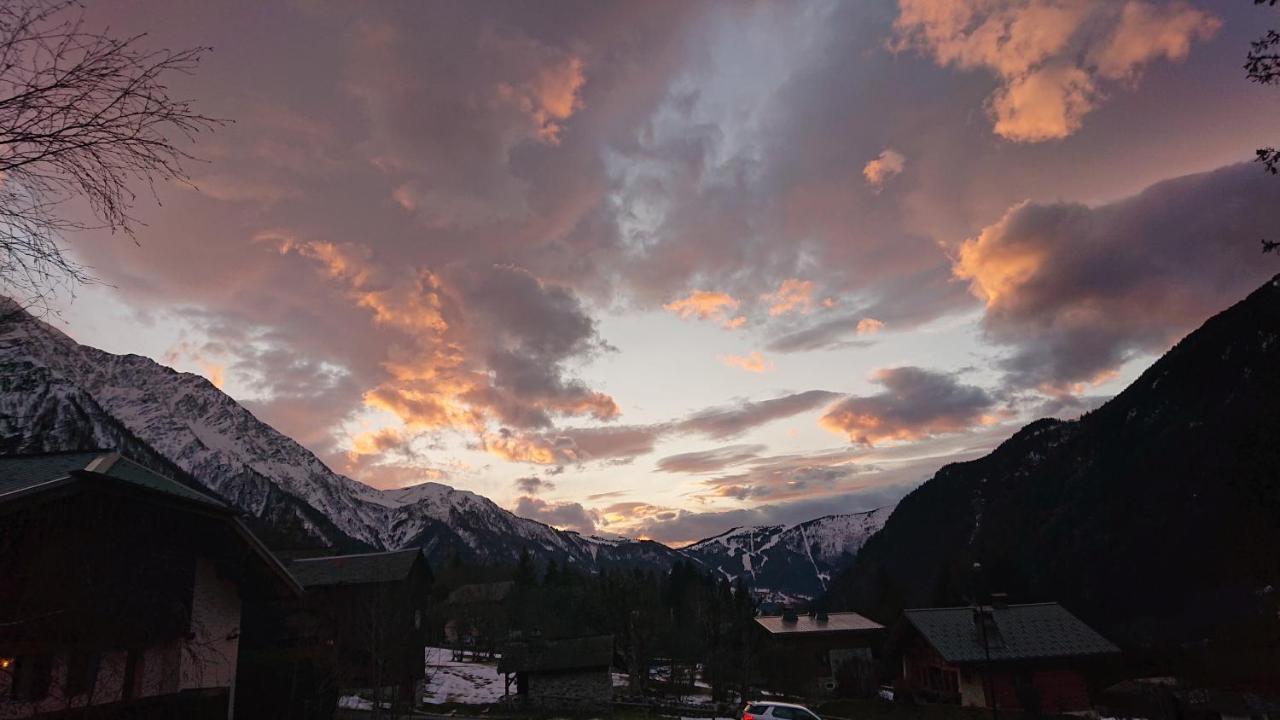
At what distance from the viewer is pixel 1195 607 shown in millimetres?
86750

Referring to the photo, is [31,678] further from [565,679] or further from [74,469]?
[565,679]

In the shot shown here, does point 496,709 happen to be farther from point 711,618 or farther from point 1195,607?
point 1195,607

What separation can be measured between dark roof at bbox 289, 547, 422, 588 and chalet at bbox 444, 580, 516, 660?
112ft

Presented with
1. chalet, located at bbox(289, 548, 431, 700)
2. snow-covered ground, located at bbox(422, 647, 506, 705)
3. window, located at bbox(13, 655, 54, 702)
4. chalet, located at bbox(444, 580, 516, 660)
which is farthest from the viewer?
chalet, located at bbox(444, 580, 516, 660)

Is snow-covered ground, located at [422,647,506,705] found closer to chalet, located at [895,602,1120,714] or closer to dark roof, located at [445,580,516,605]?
dark roof, located at [445,580,516,605]

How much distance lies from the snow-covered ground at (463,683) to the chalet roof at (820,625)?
31.6 m

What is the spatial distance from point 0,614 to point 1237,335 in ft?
566

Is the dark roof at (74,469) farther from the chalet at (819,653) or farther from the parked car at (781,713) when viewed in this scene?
the chalet at (819,653)

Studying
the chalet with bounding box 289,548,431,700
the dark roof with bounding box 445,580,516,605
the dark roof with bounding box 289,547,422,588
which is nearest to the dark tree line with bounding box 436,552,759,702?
the dark roof with bounding box 445,580,516,605

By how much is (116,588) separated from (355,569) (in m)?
50.5

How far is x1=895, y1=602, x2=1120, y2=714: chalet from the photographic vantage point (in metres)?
45.3

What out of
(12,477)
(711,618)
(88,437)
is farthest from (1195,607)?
(88,437)

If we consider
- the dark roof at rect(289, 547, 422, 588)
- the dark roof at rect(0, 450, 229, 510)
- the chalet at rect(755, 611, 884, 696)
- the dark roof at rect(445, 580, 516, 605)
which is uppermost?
the dark roof at rect(0, 450, 229, 510)

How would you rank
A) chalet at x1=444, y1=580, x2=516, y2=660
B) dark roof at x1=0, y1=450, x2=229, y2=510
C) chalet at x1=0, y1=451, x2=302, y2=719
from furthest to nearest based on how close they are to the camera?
chalet at x1=444, y1=580, x2=516, y2=660 < dark roof at x1=0, y1=450, x2=229, y2=510 < chalet at x1=0, y1=451, x2=302, y2=719
